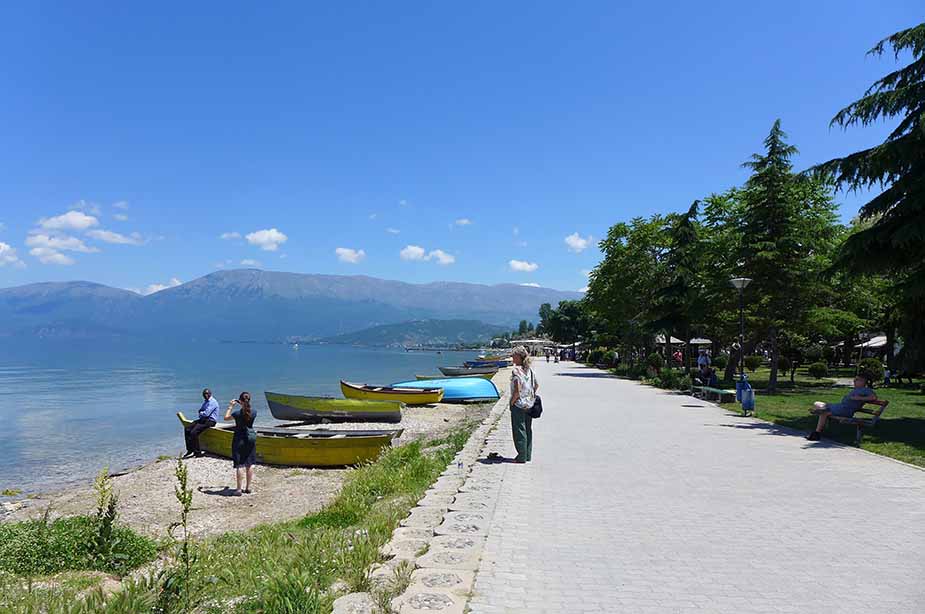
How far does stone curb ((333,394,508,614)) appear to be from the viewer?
4148mm

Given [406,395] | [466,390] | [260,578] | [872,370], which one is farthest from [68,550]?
[872,370]

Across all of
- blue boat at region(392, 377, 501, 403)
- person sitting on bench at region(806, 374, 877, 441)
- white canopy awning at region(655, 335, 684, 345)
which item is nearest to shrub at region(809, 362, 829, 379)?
white canopy awning at region(655, 335, 684, 345)

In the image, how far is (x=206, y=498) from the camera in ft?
43.1

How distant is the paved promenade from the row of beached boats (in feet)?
18.4

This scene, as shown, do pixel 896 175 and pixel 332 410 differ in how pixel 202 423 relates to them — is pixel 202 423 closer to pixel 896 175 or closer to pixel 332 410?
pixel 332 410

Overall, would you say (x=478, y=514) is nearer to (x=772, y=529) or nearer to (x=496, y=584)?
(x=496, y=584)

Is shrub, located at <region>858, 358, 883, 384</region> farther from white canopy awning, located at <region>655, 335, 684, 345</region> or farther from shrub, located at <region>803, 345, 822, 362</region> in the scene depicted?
white canopy awning, located at <region>655, 335, 684, 345</region>

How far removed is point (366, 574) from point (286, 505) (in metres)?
8.34

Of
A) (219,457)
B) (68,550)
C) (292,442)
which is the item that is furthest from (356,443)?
(68,550)

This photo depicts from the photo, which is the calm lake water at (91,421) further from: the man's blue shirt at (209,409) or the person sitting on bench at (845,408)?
the person sitting on bench at (845,408)

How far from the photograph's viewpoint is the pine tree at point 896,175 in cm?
1270

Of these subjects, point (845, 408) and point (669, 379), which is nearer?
point (845, 408)

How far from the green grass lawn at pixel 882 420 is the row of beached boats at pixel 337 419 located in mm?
10142

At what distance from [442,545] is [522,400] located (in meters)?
4.23
